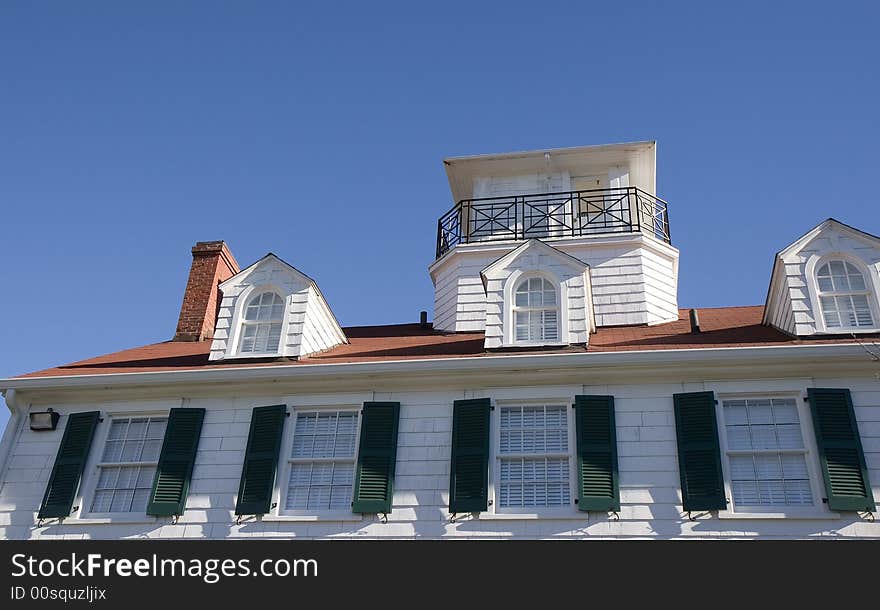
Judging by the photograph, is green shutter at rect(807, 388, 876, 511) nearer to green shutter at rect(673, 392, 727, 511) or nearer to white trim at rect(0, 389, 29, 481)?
green shutter at rect(673, 392, 727, 511)

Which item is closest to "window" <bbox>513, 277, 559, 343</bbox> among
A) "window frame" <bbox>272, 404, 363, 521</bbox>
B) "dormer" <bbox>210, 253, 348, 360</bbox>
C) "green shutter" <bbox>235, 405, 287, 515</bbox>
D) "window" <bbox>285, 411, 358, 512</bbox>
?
"window frame" <bbox>272, 404, 363, 521</bbox>

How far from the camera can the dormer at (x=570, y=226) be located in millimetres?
16391

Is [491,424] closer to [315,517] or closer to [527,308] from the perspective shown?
[527,308]

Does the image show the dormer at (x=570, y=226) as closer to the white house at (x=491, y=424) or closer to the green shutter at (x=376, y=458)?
the white house at (x=491, y=424)

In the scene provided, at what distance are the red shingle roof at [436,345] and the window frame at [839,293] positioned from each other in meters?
0.27

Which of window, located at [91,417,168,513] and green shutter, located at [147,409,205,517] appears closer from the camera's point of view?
green shutter, located at [147,409,205,517]

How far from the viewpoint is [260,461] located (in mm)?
11359

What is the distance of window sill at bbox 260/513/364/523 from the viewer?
10.7m

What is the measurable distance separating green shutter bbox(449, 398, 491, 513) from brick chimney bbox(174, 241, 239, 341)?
7.18m

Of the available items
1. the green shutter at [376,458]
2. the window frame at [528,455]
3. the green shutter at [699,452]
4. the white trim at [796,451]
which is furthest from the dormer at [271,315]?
the white trim at [796,451]

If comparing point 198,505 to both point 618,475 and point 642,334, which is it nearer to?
point 618,475

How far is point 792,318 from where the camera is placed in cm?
1202

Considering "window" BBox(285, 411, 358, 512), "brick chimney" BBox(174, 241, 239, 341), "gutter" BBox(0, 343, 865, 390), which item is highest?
"brick chimney" BBox(174, 241, 239, 341)
